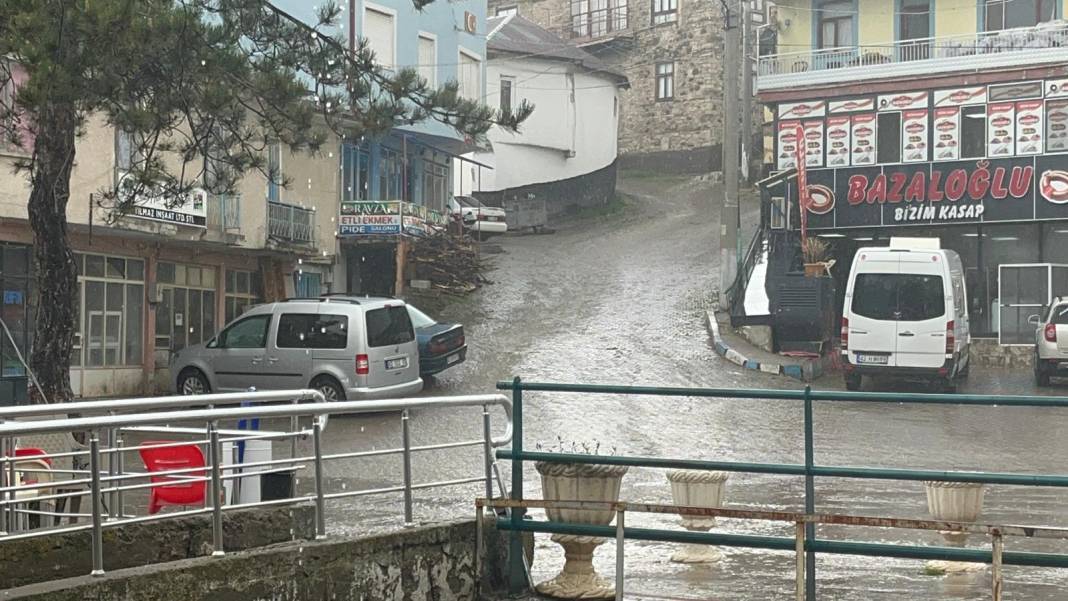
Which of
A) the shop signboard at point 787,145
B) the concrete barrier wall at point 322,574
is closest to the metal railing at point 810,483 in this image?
the concrete barrier wall at point 322,574

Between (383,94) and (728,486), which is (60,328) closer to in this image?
(383,94)

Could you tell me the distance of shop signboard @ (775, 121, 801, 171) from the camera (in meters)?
37.8

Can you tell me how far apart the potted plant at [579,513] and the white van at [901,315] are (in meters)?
18.3

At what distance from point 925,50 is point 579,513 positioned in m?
32.0

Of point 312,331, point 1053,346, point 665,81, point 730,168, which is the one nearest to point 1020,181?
point 730,168

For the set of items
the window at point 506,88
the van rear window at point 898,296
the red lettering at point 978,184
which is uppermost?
the window at point 506,88

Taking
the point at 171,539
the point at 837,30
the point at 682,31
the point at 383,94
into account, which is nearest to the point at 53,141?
the point at 383,94

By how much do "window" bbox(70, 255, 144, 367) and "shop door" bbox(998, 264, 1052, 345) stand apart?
19493 mm

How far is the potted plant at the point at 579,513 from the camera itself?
8.66m

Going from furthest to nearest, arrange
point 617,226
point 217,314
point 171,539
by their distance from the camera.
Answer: point 617,226 → point 217,314 → point 171,539

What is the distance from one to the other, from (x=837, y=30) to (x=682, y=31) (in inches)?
888

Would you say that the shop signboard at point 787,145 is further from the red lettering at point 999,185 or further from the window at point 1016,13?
the window at point 1016,13

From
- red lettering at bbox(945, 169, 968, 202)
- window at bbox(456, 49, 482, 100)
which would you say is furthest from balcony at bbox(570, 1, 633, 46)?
red lettering at bbox(945, 169, 968, 202)

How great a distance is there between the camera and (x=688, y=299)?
35156mm
